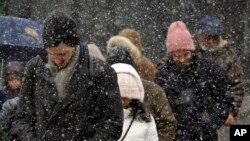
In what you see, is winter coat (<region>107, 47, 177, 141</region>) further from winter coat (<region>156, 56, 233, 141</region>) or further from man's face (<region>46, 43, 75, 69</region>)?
man's face (<region>46, 43, 75, 69</region>)

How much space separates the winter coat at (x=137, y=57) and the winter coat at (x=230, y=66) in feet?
2.32

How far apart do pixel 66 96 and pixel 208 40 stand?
3.74 meters

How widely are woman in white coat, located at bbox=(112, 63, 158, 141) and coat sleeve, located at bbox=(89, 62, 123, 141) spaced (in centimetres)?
93

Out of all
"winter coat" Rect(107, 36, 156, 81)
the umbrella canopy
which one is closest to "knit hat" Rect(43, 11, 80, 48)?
"winter coat" Rect(107, 36, 156, 81)

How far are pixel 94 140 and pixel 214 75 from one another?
2.89 metres

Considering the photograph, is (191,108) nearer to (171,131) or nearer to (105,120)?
(171,131)

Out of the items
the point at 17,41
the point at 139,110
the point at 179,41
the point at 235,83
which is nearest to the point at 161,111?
the point at 139,110

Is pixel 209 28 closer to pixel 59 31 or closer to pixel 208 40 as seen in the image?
pixel 208 40

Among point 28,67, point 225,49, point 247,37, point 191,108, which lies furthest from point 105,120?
point 247,37

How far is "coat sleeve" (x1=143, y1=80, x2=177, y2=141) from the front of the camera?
25.0ft

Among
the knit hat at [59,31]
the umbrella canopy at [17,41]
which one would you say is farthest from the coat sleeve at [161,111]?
the umbrella canopy at [17,41]

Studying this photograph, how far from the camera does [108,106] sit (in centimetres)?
582

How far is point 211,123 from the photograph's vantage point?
27.7ft

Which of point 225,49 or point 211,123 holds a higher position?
point 225,49
